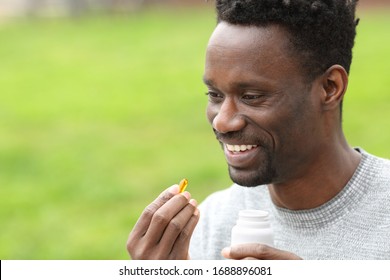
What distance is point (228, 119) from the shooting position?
2.90 metres

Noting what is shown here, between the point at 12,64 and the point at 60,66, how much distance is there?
96cm

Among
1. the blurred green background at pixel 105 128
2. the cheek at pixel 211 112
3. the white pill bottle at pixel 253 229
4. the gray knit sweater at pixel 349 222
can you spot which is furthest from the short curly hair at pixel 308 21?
the blurred green background at pixel 105 128

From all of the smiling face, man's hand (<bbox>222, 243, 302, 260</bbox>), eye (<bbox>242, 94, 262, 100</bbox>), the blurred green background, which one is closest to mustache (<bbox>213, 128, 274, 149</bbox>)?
the smiling face

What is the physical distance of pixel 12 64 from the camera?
54.0ft

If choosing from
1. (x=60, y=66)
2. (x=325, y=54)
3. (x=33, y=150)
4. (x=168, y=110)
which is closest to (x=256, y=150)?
(x=325, y=54)

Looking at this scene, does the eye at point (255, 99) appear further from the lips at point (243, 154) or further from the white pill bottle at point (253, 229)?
the white pill bottle at point (253, 229)

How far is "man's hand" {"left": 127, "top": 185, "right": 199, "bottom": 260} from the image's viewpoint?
9.14 ft

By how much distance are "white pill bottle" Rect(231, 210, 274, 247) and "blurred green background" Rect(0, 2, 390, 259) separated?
77.2 inches

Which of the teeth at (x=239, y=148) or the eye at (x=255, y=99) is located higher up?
the eye at (x=255, y=99)

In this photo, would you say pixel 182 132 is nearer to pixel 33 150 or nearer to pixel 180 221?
pixel 33 150

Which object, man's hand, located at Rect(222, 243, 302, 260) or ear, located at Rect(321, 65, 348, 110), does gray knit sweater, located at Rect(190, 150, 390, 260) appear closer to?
ear, located at Rect(321, 65, 348, 110)

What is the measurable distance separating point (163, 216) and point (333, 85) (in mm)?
726

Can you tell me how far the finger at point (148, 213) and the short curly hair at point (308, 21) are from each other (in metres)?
0.59

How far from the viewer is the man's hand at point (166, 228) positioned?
2787 millimetres
